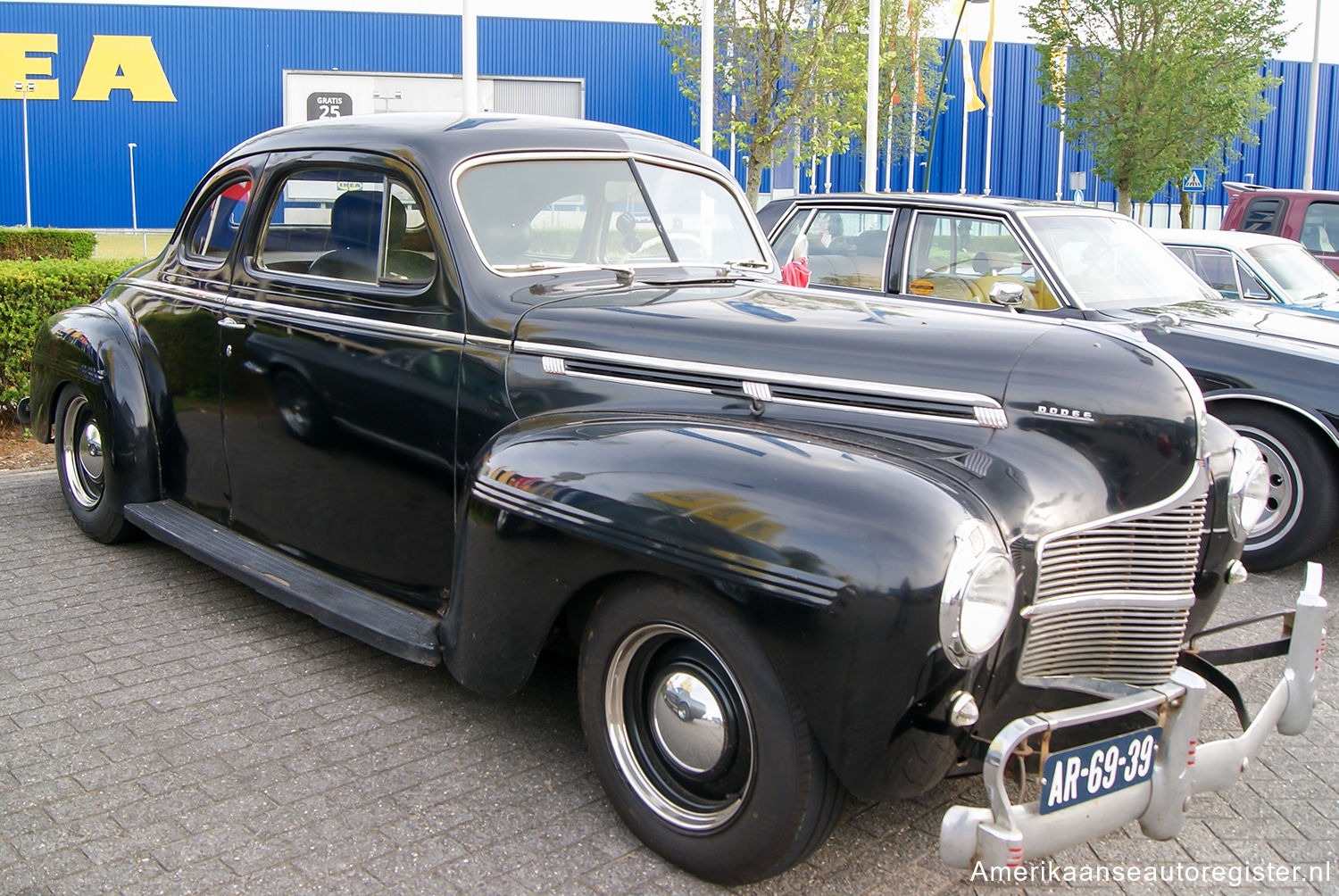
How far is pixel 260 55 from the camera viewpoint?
115ft

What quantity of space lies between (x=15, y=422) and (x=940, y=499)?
7129mm

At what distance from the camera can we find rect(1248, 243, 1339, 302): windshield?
8609 millimetres

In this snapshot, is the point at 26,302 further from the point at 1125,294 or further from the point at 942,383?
the point at 1125,294

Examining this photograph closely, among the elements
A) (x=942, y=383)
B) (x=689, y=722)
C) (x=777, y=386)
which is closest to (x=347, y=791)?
(x=689, y=722)

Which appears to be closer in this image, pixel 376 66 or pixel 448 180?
pixel 448 180

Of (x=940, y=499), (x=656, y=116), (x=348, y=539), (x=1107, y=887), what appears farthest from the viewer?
(x=656, y=116)

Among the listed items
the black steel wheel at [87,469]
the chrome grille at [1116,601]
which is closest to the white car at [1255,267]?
the chrome grille at [1116,601]

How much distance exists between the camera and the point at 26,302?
7.21m

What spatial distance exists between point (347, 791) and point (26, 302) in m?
5.58

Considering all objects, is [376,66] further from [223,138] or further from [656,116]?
[656,116]

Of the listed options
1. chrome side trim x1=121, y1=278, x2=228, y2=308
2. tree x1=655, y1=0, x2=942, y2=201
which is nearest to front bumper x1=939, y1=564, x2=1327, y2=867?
chrome side trim x1=121, y1=278, x2=228, y2=308

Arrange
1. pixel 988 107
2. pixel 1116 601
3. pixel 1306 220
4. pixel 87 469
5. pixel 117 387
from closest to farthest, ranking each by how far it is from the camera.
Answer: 1. pixel 1116 601
2. pixel 117 387
3. pixel 87 469
4. pixel 1306 220
5. pixel 988 107

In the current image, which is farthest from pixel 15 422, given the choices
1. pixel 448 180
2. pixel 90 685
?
pixel 448 180

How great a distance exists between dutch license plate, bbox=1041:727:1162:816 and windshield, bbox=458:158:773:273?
2.15 m
